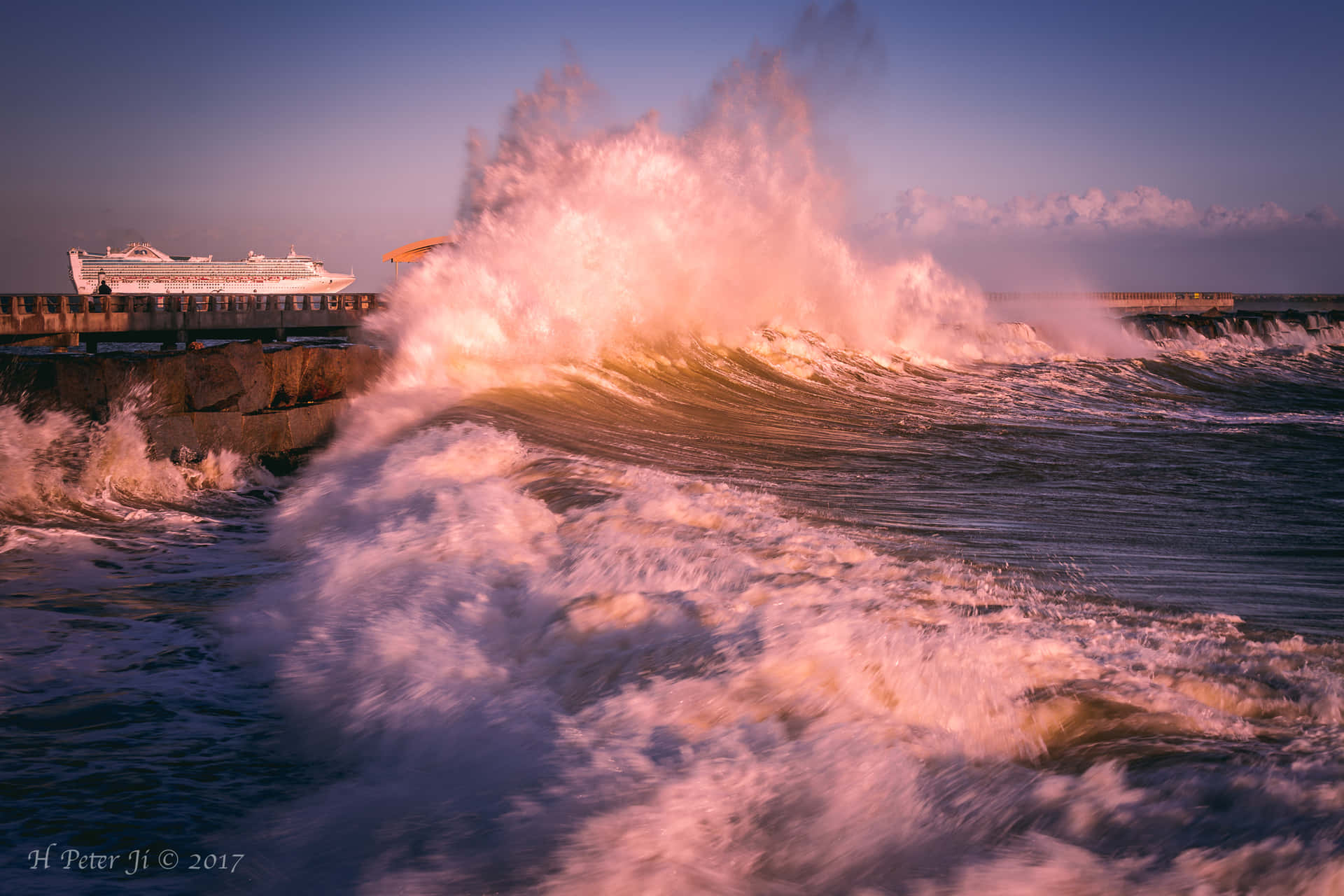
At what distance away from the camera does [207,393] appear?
7.80 meters

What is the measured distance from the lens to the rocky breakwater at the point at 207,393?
6805 mm

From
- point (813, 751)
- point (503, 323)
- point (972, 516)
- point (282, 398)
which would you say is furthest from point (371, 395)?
point (813, 751)

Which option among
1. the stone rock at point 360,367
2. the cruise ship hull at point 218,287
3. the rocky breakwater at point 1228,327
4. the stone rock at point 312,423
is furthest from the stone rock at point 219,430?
the cruise ship hull at point 218,287

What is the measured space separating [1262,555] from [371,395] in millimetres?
8199

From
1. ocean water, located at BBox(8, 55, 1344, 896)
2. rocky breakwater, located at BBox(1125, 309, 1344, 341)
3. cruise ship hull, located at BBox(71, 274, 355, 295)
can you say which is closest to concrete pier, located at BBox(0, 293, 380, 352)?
ocean water, located at BBox(8, 55, 1344, 896)

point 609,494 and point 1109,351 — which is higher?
point 1109,351

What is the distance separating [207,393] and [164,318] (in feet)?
57.2

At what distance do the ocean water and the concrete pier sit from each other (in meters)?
15.4

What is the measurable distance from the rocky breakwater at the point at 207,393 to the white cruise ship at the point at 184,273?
70449 mm

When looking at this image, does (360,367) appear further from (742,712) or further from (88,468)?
(742,712)

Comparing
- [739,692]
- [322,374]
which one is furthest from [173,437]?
[739,692]

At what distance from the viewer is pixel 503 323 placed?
39.1ft

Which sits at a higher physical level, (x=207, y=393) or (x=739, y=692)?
(x=207, y=393)

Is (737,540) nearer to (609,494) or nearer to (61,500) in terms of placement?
(609,494)
